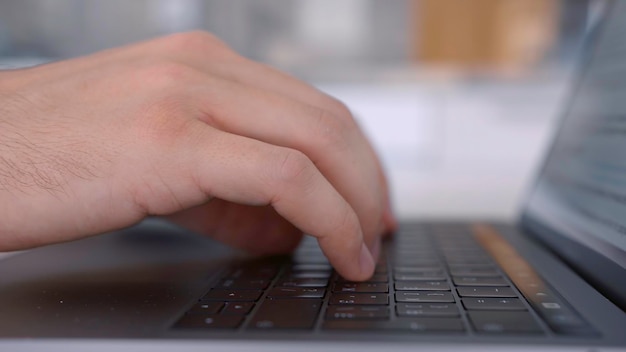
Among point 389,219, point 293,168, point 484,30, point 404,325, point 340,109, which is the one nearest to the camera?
point 404,325

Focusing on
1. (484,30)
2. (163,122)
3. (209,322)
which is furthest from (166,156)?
(484,30)

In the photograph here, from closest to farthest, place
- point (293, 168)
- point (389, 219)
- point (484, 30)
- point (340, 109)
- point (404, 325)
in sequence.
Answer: point (404, 325)
point (293, 168)
point (340, 109)
point (389, 219)
point (484, 30)

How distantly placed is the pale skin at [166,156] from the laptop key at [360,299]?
48 mm

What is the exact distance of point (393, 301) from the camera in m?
0.36

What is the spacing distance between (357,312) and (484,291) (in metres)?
0.10

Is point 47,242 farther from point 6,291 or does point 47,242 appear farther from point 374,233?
point 374,233

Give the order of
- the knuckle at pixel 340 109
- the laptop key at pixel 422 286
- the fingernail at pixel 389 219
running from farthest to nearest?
the fingernail at pixel 389 219, the knuckle at pixel 340 109, the laptop key at pixel 422 286

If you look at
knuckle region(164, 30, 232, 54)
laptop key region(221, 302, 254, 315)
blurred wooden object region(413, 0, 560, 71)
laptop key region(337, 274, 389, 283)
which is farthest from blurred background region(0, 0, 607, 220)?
laptop key region(221, 302, 254, 315)

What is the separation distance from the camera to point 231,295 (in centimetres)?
38

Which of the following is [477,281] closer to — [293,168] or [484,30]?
[293,168]

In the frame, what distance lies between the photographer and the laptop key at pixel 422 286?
398 mm

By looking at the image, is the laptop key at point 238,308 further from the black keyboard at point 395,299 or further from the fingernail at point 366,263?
the fingernail at point 366,263

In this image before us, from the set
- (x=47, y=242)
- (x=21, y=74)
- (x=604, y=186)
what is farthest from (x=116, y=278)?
(x=604, y=186)

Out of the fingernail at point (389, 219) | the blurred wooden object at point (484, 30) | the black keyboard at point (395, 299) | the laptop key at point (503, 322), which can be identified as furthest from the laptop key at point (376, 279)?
the blurred wooden object at point (484, 30)
